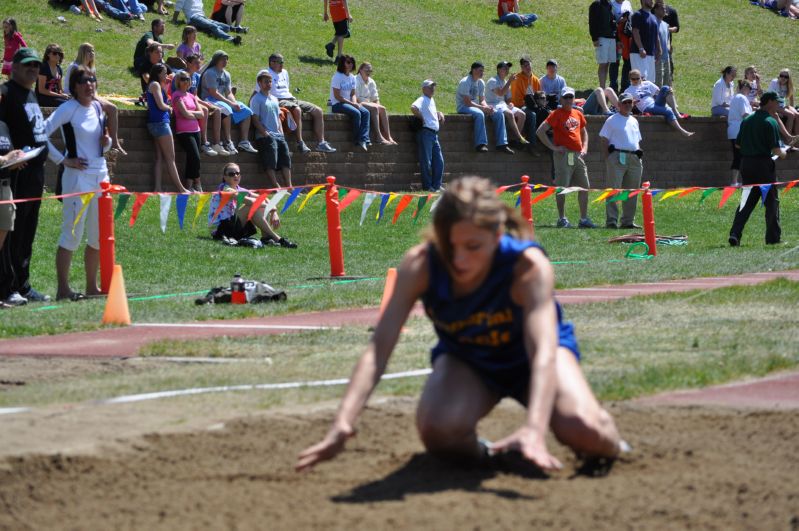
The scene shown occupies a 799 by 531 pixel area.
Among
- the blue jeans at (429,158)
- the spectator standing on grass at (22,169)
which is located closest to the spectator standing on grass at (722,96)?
the blue jeans at (429,158)

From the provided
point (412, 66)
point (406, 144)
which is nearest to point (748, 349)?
point (406, 144)

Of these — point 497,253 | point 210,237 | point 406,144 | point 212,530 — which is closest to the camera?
point 212,530

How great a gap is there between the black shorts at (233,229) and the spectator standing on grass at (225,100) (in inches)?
114

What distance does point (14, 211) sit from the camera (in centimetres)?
1241

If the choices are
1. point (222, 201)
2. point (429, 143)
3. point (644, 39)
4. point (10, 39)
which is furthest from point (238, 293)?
point (644, 39)

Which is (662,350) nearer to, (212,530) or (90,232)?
(212,530)

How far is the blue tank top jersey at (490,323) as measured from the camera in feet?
17.5

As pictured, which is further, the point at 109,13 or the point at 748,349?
the point at 109,13

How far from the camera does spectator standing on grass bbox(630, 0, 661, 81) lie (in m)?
26.8

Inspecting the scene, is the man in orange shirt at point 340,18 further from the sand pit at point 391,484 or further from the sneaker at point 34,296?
the sand pit at point 391,484

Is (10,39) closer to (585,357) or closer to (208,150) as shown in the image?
(208,150)

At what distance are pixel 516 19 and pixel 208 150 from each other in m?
19.1

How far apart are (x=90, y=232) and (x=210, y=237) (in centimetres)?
570

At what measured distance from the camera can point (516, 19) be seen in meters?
37.7
